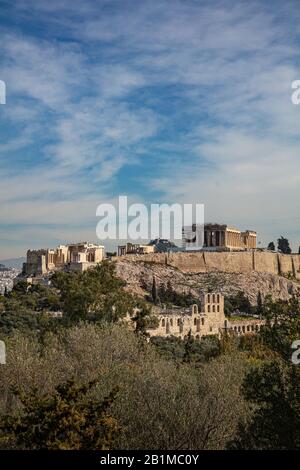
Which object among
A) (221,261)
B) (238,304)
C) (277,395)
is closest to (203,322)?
(238,304)

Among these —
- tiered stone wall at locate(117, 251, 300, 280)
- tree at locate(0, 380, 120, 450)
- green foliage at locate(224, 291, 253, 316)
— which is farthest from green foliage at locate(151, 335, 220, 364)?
tiered stone wall at locate(117, 251, 300, 280)

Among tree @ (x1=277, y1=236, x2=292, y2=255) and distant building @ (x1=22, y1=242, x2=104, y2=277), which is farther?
tree @ (x1=277, y1=236, x2=292, y2=255)

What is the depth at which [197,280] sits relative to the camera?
67.2m

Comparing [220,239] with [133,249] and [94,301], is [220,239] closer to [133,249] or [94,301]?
[133,249]

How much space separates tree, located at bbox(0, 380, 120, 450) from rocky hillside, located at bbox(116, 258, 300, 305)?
46677 millimetres

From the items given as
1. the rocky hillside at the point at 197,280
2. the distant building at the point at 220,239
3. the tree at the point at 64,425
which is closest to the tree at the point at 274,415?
the tree at the point at 64,425

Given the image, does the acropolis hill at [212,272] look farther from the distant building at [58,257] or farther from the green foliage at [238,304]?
the distant building at [58,257]

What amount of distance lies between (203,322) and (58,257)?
28797 millimetres

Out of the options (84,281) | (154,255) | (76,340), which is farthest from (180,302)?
(76,340)

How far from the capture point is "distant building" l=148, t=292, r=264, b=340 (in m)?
41.6

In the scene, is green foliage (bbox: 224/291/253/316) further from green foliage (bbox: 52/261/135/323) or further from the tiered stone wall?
green foliage (bbox: 52/261/135/323)

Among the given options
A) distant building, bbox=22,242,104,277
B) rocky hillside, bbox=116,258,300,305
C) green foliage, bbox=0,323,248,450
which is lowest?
green foliage, bbox=0,323,248,450

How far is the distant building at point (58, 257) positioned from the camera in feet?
218
